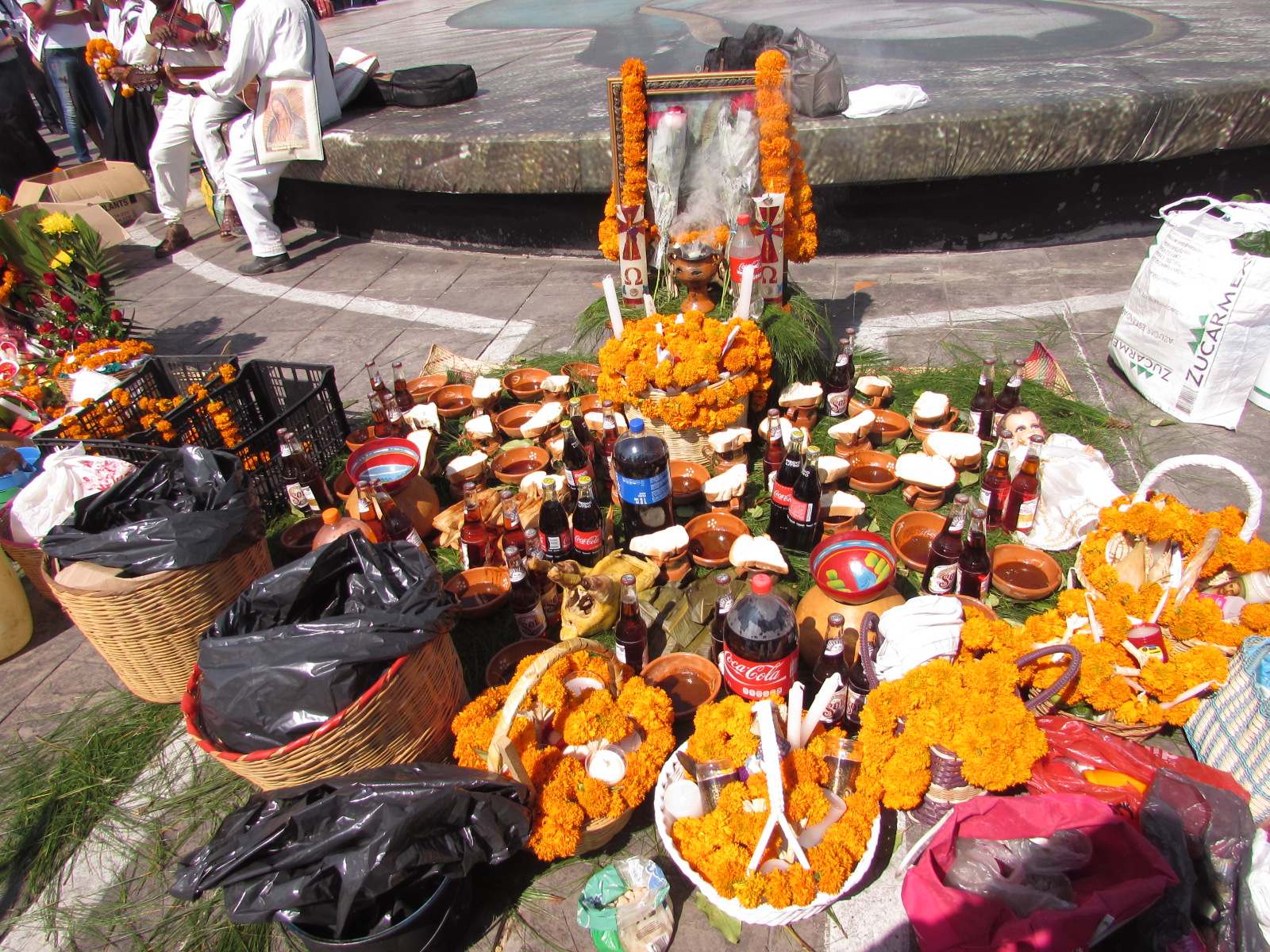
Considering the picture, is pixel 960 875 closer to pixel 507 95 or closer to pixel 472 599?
pixel 472 599

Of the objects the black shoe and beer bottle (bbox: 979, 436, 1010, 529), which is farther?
the black shoe

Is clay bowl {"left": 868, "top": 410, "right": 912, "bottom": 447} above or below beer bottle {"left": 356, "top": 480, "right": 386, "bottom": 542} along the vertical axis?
below

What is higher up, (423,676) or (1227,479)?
(423,676)

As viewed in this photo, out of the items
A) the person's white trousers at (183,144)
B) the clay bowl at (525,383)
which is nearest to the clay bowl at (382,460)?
the clay bowl at (525,383)

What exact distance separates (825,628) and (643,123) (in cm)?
323

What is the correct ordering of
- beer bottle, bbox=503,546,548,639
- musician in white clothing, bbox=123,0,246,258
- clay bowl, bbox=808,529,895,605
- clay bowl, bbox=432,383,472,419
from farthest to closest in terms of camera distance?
musician in white clothing, bbox=123,0,246,258 → clay bowl, bbox=432,383,472,419 → beer bottle, bbox=503,546,548,639 → clay bowl, bbox=808,529,895,605

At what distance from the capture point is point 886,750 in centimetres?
214

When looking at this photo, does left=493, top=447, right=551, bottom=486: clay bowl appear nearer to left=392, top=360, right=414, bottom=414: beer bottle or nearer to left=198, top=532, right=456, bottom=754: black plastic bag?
left=392, top=360, right=414, bottom=414: beer bottle

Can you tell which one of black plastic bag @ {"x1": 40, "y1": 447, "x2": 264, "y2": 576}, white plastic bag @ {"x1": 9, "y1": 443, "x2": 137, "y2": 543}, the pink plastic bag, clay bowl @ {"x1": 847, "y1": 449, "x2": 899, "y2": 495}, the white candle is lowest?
clay bowl @ {"x1": 847, "y1": 449, "x2": 899, "y2": 495}

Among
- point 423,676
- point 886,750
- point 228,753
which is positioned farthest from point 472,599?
point 886,750

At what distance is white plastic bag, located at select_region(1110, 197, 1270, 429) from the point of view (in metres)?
3.61

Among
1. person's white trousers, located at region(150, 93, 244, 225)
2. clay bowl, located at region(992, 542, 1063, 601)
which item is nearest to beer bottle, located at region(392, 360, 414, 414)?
clay bowl, located at region(992, 542, 1063, 601)

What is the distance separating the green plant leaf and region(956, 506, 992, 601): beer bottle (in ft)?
4.86

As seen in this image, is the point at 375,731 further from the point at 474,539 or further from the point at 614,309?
the point at 614,309
